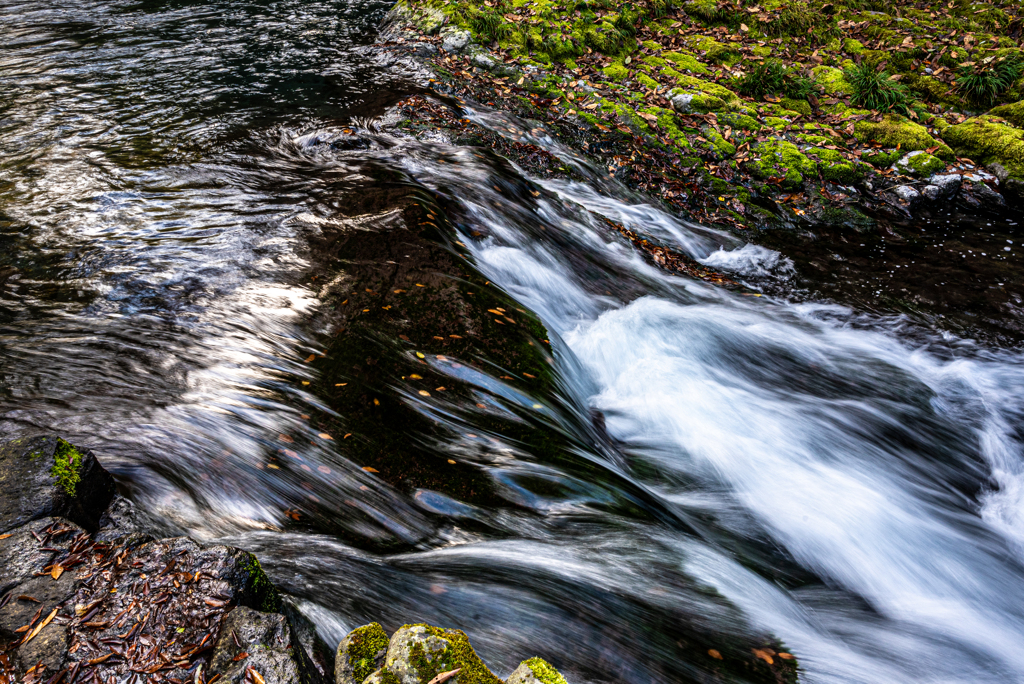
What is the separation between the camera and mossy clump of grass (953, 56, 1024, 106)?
408 inches

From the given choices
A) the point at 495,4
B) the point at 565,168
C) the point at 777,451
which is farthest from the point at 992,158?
the point at 495,4

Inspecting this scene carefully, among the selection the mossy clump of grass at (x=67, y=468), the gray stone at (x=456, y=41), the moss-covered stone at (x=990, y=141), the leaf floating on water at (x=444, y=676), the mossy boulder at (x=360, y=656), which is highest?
the moss-covered stone at (x=990, y=141)

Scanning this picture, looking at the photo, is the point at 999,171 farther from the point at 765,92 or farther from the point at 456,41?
the point at 456,41

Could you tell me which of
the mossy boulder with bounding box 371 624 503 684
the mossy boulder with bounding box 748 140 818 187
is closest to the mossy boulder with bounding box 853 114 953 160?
the mossy boulder with bounding box 748 140 818 187

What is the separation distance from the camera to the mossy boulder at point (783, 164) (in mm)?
9289

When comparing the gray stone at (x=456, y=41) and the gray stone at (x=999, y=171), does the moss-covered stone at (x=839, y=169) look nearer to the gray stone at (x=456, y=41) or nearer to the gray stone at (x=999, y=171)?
the gray stone at (x=999, y=171)

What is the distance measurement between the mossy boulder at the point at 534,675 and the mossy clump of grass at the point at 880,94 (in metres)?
11.6

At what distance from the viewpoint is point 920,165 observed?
9.46 metres

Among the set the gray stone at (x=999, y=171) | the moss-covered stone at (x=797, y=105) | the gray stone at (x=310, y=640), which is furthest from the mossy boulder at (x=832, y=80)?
the gray stone at (x=310, y=640)

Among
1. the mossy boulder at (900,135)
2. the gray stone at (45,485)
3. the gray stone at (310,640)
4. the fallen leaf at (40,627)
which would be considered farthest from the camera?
the mossy boulder at (900,135)

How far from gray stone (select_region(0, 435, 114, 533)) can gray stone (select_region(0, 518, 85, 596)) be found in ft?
0.18

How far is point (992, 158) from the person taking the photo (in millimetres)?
9555

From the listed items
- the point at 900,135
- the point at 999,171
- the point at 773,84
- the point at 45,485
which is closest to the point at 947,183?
the point at 999,171

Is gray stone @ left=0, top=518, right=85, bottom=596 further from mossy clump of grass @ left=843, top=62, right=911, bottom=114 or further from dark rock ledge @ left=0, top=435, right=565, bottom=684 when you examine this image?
mossy clump of grass @ left=843, top=62, right=911, bottom=114
